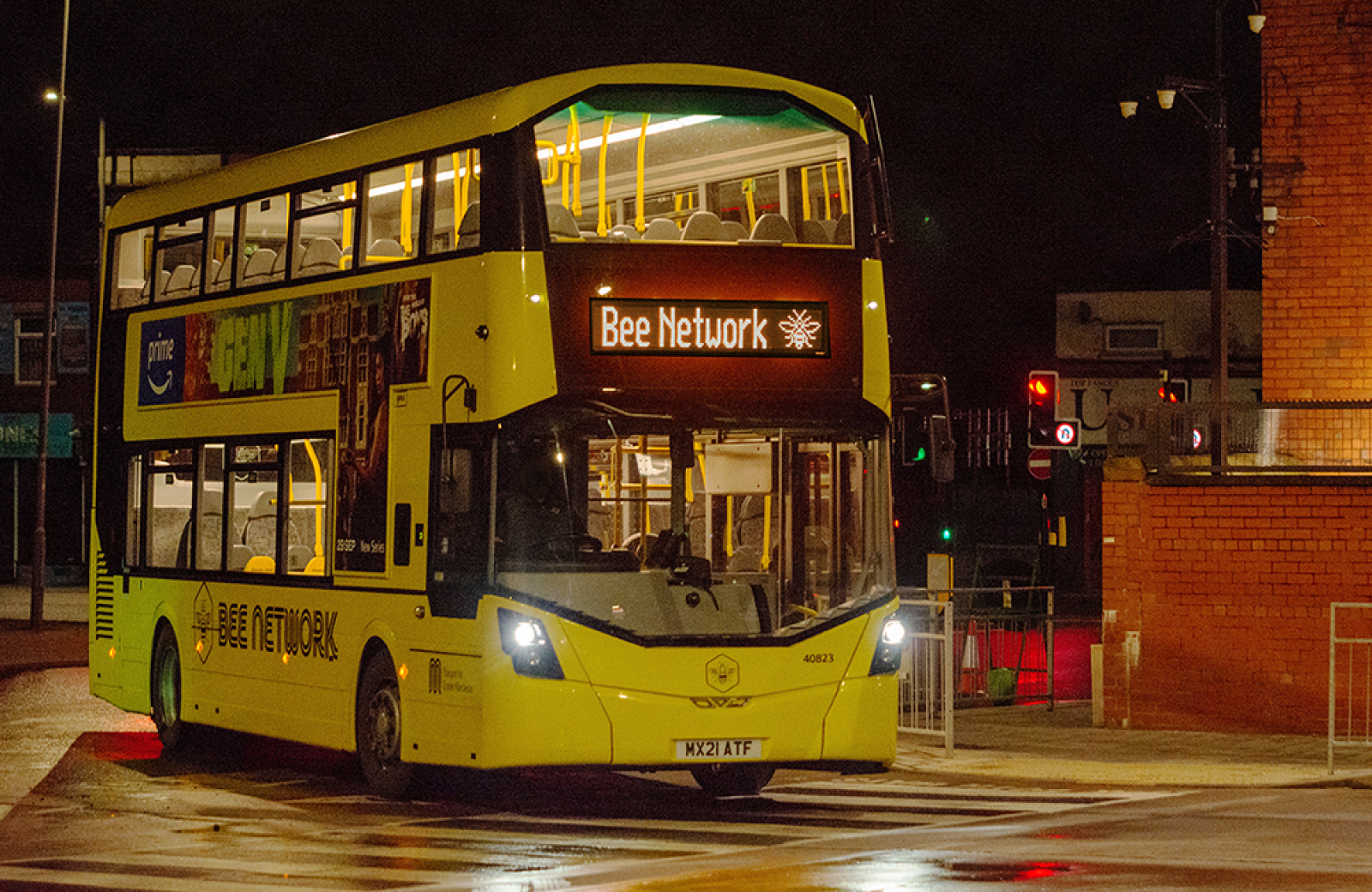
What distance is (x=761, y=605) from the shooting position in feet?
41.4

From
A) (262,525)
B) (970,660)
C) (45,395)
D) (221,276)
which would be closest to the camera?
(262,525)

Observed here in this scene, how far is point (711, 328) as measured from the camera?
1274 cm

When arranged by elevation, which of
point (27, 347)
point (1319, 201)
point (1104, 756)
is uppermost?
point (27, 347)

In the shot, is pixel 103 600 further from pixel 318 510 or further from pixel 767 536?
pixel 767 536

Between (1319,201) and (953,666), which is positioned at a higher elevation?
(1319,201)

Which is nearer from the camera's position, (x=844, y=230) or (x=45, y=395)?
(x=844, y=230)

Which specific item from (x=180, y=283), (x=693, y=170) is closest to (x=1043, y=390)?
(x=180, y=283)

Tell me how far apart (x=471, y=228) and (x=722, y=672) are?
3.14m

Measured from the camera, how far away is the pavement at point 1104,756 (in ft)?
47.7

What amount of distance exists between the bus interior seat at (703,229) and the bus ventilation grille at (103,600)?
759 cm

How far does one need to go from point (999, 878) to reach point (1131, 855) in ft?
3.76

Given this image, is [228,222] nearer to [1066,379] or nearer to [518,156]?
[518,156]

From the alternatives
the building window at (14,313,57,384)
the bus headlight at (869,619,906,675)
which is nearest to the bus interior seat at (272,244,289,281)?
the bus headlight at (869,619,906,675)

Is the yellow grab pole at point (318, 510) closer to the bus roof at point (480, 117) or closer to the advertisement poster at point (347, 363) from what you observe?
the advertisement poster at point (347, 363)
